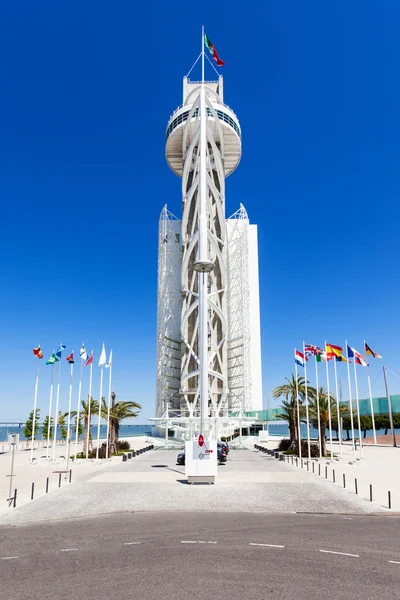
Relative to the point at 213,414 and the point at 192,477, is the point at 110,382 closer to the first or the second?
the point at 192,477

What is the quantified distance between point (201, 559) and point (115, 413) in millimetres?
34398

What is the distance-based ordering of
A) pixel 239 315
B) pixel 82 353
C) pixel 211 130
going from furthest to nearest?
1. pixel 239 315
2. pixel 211 130
3. pixel 82 353

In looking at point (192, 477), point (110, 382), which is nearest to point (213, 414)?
point (110, 382)

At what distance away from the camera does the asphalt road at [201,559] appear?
834 cm

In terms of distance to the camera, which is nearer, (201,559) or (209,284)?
(201,559)

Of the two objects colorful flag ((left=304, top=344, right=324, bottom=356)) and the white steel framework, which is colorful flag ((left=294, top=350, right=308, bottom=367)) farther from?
the white steel framework

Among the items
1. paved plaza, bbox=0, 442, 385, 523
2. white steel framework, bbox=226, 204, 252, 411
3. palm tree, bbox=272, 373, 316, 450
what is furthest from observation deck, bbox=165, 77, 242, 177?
paved plaza, bbox=0, 442, 385, 523

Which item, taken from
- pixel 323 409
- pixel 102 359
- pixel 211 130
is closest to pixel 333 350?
pixel 323 409

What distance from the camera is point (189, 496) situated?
19.4 meters

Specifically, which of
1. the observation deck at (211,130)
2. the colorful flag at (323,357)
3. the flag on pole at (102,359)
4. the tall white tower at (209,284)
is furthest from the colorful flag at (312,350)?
the observation deck at (211,130)

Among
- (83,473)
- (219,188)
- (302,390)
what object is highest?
(219,188)

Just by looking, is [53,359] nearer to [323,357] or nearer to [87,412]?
[87,412]

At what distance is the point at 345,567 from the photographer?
378 inches

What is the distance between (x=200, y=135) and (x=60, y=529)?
61.4 m
